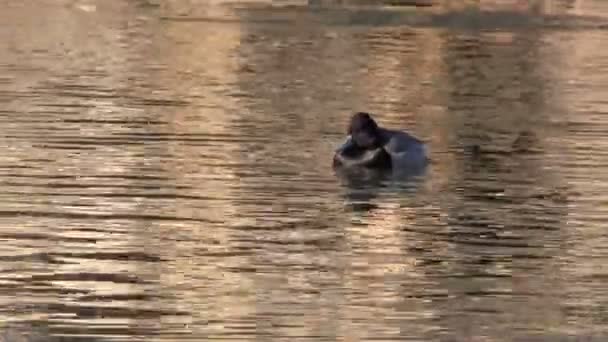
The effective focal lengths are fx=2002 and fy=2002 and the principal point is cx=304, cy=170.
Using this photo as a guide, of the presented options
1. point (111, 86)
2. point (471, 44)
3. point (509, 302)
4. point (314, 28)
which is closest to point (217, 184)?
point (509, 302)

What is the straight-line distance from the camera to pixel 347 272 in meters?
14.1

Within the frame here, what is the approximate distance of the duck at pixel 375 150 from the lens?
20.3m

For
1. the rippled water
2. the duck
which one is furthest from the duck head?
the rippled water

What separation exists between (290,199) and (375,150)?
9.86ft

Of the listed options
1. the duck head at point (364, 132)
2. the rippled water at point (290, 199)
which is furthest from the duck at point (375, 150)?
the rippled water at point (290, 199)

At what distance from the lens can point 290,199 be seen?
17.8 metres

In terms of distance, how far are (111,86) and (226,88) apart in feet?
5.23

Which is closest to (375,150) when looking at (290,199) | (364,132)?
(364,132)

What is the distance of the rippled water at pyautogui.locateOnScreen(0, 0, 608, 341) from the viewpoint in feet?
41.3

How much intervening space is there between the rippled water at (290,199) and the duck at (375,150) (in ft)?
0.99

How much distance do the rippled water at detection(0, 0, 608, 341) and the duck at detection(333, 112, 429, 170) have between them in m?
0.30

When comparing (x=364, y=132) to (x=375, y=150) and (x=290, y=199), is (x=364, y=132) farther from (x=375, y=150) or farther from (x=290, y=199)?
(x=290, y=199)

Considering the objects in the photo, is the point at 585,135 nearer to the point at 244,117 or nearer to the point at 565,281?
the point at 244,117

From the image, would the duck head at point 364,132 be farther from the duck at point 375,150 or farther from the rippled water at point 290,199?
the rippled water at point 290,199
